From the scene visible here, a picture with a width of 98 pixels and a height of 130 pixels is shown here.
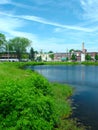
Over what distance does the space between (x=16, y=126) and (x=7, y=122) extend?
72 cm

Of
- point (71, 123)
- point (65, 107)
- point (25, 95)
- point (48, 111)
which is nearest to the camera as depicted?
point (25, 95)

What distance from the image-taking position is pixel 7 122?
51.1 ft

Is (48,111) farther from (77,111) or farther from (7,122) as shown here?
(77,111)

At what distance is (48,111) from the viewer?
1831 cm

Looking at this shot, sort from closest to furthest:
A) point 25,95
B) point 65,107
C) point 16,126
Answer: point 16,126 → point 25,95 → point 65,107

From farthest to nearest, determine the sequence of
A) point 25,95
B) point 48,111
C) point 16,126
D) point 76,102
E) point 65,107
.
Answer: point 76,102, point 65,107, point 48,111, point 25,95, point 16,126

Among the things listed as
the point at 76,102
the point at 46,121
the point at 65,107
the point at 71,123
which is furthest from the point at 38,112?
the point at 76,102

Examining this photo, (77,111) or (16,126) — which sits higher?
(16,126)

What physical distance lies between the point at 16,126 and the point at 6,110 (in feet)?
4.75

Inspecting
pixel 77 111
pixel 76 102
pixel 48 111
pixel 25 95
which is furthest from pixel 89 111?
pixel 25 95

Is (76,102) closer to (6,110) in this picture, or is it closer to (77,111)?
(77,111)

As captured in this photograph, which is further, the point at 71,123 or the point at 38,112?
the point at 71,123

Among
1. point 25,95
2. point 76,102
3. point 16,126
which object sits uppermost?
point 25,95

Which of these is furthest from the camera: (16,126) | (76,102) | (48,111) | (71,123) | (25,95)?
(76,102)
